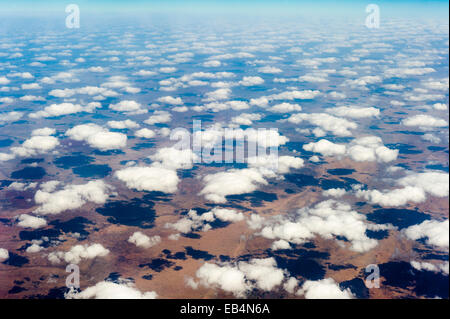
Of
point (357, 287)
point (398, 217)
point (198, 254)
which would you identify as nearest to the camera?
point (357, 287)

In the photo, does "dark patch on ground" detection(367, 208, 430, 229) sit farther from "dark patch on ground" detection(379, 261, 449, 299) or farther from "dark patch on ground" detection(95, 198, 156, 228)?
"dark patch on ground" detection(95, 198, 156, 228)

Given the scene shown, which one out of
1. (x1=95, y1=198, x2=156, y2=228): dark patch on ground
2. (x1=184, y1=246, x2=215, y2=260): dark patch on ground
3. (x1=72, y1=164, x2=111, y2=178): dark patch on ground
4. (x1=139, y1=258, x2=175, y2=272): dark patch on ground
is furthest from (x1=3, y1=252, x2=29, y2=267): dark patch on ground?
(x1=72, y1=164, x2=111, y2=178): dark patch on ground

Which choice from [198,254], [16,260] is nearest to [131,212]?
[16,260]

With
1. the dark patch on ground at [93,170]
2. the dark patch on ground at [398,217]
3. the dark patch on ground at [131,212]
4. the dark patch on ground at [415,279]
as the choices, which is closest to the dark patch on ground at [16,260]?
the dark patch on ground at [131,212]

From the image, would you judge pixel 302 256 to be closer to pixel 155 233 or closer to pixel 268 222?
pixel 268 222

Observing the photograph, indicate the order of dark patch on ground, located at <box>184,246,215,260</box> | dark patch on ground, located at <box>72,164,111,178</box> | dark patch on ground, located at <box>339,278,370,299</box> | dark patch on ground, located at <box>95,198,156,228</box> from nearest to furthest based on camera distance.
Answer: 1. dark patch on ground, located at <box>339,278,370,299</box>
2. dark patch on ground, located at <box>184,246,215,260</box>
3. dark patch on ground, located at <box>95,198,156,228</box>
4. dark patch on ground, located at <box>72,164,111,178</box>

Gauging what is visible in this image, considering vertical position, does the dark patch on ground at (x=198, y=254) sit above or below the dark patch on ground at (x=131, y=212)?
below

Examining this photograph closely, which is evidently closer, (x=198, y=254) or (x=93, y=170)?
(x=198, y=254)

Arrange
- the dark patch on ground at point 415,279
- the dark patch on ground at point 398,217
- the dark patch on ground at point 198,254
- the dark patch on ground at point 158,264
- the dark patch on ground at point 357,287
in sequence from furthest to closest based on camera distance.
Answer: the dark patch on ground at point 398,217, the dark patch on ground at point 198,254, the dark patch on ground at point 158,264, the dark patch on ground at point 415,279, the dark patch on ground at point 357,287

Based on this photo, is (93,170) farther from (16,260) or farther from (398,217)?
(398,217)

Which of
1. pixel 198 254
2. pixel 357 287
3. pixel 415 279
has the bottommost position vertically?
pixel 415 279

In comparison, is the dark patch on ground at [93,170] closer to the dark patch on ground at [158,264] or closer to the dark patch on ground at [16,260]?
the dark patch on ground at [16,260]

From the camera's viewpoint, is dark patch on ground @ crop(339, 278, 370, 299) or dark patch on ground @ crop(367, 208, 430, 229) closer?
dark patch on ground @ crop(339, 278, 370, 299)
